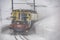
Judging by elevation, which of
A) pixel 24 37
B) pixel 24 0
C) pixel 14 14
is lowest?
pixel 24 37

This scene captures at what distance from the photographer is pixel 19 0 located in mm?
1647

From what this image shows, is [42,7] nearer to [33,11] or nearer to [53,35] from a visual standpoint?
[33,11]

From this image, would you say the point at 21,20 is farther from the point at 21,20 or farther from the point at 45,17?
the point at 45,17

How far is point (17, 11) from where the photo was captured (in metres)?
1.65

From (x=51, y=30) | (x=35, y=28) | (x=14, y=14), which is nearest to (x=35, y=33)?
(x=35, y=28)

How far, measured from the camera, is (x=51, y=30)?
5.44 feet

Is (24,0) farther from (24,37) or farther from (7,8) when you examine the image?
(24,37)

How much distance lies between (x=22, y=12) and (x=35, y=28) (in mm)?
184

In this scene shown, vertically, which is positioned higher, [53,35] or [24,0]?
[24,0]

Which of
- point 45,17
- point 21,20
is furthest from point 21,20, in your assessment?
point 45,17

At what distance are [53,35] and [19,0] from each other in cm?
43

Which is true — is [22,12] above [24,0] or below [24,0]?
below

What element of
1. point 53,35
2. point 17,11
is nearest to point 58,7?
point 53,35

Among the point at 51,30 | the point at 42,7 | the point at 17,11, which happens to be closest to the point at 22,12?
the point at 17,11
